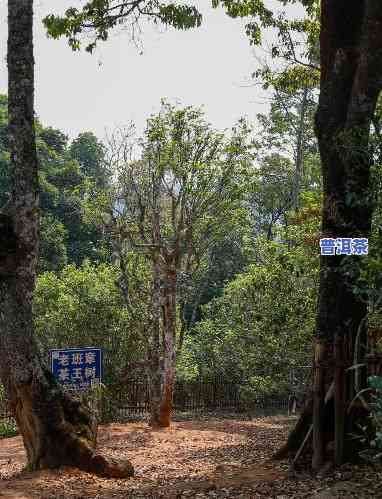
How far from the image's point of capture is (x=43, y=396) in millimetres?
7477

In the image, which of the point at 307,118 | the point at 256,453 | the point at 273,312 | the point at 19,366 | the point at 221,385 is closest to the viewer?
the point at 19,366

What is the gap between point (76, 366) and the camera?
1051 centimetres

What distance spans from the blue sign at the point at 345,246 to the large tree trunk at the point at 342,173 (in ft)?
0.34

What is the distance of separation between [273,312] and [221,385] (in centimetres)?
866

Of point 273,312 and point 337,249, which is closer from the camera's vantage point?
point 337,249

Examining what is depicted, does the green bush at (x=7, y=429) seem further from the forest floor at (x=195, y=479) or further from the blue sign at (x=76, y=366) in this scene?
the blue sign at (x=76, y=366)

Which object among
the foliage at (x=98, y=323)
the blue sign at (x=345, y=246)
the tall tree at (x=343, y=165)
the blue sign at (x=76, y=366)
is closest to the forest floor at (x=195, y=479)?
the tall tree at (x=343, y=165)

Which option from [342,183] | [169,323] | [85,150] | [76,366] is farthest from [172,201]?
[85,150]

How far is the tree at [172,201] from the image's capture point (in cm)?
1391

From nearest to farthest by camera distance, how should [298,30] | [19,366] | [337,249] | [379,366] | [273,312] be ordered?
[379,366]
[337,249]
[19,366]
[298,30]
[273,312]

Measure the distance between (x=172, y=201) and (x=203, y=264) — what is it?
14.6 ft

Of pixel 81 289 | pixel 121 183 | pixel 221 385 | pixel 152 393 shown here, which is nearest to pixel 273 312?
pixel 152 393

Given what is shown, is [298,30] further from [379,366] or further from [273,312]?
[379,366]

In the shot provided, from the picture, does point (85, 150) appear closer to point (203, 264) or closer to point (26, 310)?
point (203, 264)
